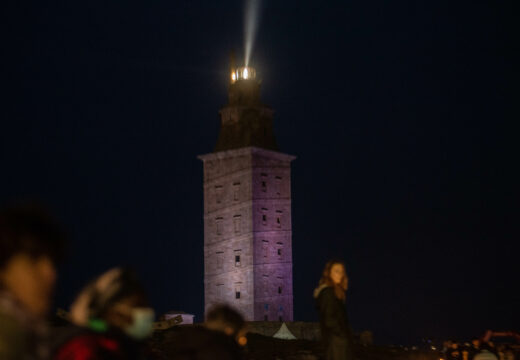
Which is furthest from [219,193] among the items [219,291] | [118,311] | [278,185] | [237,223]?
[118,311]

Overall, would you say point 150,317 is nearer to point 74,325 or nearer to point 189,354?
point 74,325

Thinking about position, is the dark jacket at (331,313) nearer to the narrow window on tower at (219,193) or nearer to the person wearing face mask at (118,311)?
the person wearing face mask at (118,311)

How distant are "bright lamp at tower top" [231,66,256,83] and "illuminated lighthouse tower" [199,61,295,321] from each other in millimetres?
3285

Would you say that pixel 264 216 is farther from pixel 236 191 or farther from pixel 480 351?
pixel 480 351

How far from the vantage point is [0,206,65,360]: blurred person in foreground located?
3.94 m

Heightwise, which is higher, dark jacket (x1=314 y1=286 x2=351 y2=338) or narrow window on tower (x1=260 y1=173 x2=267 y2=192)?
narrow window on tower (x1=260 y1=173 x2=267 y2=192)

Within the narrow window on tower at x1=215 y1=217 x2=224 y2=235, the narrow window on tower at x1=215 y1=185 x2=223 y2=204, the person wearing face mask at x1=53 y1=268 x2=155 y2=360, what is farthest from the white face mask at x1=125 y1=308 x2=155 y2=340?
the narrow window on tower at x1=215 y1=185 x2=223 y2=204

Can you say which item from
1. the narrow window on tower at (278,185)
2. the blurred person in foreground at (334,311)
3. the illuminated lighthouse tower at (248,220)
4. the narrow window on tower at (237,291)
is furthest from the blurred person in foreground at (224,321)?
the narrow window on tower at (278,185)

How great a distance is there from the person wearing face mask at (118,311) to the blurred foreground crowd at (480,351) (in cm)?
1128

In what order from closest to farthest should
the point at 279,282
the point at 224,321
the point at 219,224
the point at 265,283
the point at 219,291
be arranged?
1. the point at 224,321
2. the point at 265,283
3. the point at 279,282
4. the point at 219,291
5. the point at 219,224

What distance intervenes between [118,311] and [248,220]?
191 ft

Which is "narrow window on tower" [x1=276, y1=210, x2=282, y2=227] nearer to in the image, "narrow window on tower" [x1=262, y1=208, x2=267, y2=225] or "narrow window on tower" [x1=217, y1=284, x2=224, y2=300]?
"narrow window on tower" [x1=262, y1=208, x2=267, y2=225]

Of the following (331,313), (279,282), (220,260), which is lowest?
(331,313)

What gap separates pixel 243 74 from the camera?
7025cm
